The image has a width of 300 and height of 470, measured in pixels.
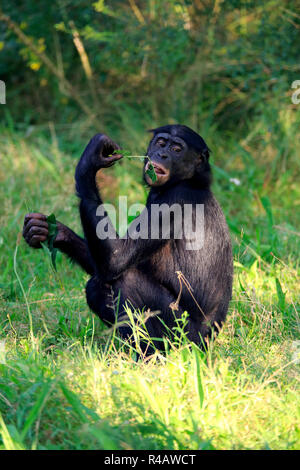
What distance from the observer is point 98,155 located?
4180mm

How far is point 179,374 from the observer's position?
3.35 meters

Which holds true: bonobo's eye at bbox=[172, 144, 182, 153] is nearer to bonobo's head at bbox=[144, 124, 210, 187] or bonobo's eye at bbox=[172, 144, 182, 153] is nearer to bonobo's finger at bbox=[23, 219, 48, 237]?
bonobo's head at bbox=[144, 124, 210, 187]

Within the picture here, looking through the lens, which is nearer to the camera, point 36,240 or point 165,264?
point 165,264

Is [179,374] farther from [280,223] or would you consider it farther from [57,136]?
[57,136]

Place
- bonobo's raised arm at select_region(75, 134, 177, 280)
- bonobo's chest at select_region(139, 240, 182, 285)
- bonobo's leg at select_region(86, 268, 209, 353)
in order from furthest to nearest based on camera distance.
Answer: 1. bonobo's chest at select_region(139, 240, 182, 285)
2. bonobo's leg at select_region(86, 268, 209, 353)
3. bonobo's raised arm at select_region(75, 134, 177, 280)

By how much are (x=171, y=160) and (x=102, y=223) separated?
750 mm

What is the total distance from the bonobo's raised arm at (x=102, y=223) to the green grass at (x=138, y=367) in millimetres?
508

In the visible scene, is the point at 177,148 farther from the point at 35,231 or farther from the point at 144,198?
the point at 144,198

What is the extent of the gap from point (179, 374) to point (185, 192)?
1.38 meters

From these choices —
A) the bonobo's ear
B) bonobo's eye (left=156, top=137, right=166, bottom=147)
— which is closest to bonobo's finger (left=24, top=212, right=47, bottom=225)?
bonobo's eye (left=156, top=137, right=166, bottom=147)

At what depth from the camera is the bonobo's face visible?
14.5ft

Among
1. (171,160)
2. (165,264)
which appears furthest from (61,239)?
(171,160)

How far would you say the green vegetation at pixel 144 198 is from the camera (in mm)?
3047

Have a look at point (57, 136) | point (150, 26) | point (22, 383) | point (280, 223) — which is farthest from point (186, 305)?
point (57, 136)
